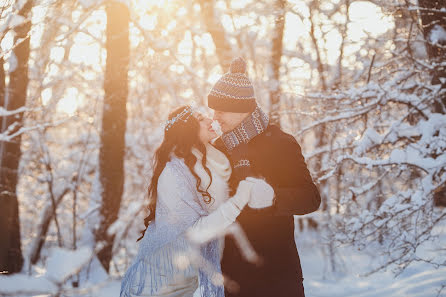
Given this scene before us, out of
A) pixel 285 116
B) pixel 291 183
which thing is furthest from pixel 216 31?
pixel 291 183

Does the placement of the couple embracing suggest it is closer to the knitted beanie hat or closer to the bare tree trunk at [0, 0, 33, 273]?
the knitted beanie hat

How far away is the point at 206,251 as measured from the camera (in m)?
2.55

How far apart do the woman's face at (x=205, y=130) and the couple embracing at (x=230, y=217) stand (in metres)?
0.14

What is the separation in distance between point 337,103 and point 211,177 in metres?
3.36

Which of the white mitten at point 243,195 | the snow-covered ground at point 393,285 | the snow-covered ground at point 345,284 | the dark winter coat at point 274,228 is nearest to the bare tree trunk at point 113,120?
the snow-covered ground at point 345,284

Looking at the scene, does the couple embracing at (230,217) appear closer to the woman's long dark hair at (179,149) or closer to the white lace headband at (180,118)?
the woman's long dark hair at (179,149)

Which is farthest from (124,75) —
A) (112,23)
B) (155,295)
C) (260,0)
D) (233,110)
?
(155,295)

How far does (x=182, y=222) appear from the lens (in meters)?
2.45

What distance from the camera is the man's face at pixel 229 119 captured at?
2775 mm

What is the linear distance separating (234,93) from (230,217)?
0.81 m

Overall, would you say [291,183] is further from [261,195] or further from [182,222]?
[182,222]

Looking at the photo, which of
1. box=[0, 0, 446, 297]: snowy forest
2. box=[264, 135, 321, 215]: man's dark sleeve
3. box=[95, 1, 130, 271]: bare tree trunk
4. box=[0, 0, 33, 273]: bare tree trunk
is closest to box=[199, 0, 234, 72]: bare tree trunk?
box=[0, 0, 446, 297]: snowy forest

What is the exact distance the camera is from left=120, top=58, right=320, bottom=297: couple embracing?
7.70ft

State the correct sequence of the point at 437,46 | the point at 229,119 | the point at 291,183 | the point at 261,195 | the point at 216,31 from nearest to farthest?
the point at 261,195
the point at 291,183
the point at 229,119
the point at 437,46
the point at 216,31
